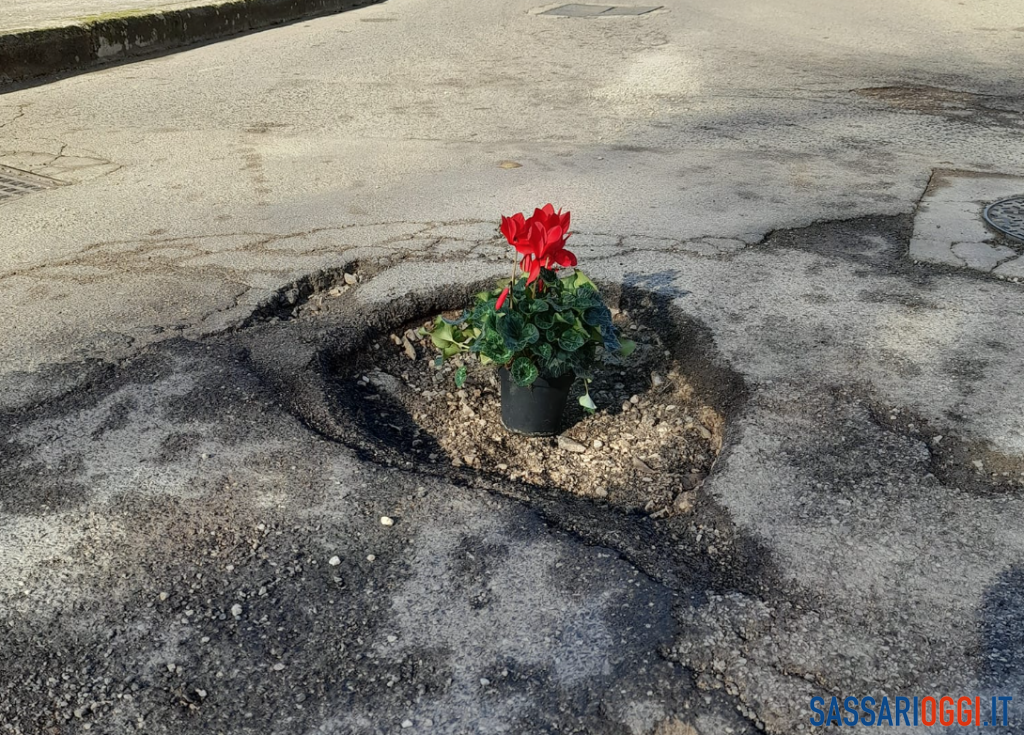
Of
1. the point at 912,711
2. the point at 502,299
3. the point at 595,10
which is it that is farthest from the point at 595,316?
the point at 595,10

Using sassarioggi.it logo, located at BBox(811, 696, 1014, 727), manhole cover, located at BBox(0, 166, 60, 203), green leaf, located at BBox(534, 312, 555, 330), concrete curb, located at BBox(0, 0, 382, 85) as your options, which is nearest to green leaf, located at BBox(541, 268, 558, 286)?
green leaf, located at BBox(534, 312, 555, 330)

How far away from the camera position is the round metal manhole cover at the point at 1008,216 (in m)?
4.53

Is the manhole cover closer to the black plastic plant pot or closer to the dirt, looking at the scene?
the dirt

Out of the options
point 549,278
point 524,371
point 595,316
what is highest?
point 549,278

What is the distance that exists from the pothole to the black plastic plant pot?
42 mm

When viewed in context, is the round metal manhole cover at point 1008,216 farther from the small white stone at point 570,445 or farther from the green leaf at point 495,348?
the green leaf at point 495,348

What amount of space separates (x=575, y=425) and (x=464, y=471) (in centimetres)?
54

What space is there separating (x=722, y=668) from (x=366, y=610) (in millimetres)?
825

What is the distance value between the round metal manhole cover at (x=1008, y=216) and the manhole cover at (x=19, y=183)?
4.84 m

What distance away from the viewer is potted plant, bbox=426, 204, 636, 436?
2.87 meters

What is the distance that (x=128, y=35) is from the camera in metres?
8.76

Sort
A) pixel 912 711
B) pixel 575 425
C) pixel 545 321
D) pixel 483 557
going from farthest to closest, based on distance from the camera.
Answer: pixel 575 425 → pixel 545 321 → pixel 483 557 → pixel 912 711

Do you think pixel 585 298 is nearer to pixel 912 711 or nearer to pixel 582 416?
pixel 582 416

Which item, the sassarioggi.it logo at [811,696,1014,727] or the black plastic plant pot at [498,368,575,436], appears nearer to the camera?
the sassarioggi.it logo at [811,696,1014,727]
